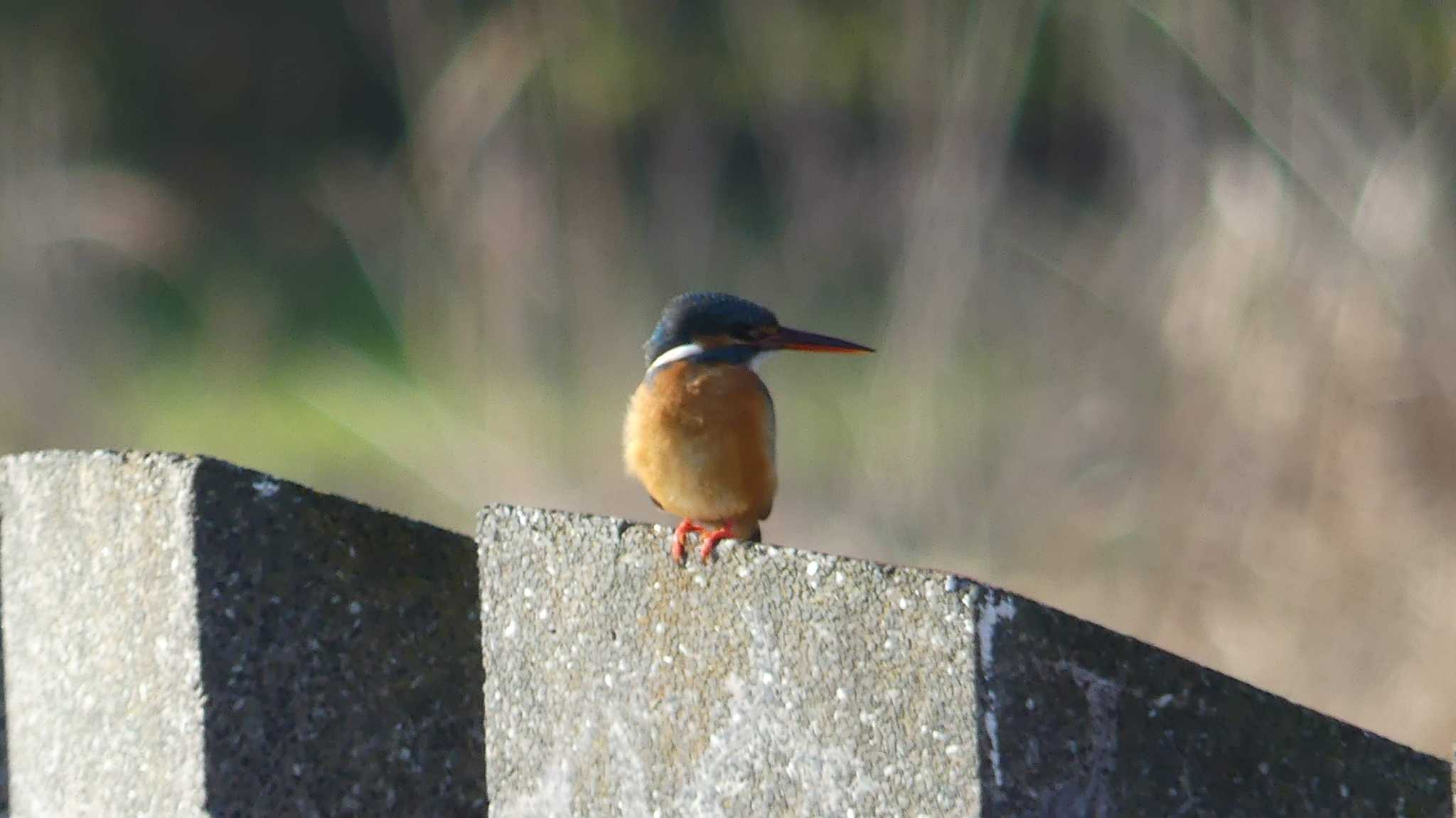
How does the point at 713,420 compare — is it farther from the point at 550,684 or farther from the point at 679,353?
the point at 550,684

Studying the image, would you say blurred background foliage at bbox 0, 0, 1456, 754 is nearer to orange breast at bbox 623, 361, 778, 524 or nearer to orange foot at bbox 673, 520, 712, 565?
orange breast at bbox 623, 361, 778, 524

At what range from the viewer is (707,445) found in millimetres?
2469

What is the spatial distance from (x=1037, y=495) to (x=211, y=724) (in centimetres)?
238

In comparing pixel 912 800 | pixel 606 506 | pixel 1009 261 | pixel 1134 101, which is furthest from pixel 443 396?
pixel 912 800

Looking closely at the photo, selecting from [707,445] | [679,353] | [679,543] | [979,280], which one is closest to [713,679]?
[679,543]

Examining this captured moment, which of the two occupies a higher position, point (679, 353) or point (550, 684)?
point (679, 353)

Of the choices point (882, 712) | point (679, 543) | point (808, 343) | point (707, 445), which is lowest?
point (882, 712)

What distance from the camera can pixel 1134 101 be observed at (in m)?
3.76

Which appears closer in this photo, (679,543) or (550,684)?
(679,543)

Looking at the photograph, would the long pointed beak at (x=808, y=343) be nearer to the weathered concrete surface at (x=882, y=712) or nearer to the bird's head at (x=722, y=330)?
the bird's head at (x=722, y=330)

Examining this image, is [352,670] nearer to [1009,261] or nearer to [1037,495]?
[1037,495]

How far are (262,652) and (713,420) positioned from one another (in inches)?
33.0

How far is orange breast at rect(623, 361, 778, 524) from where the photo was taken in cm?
247

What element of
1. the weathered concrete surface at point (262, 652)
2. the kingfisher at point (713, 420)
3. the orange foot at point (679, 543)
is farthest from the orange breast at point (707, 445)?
the orange foot at point (679, 543)
